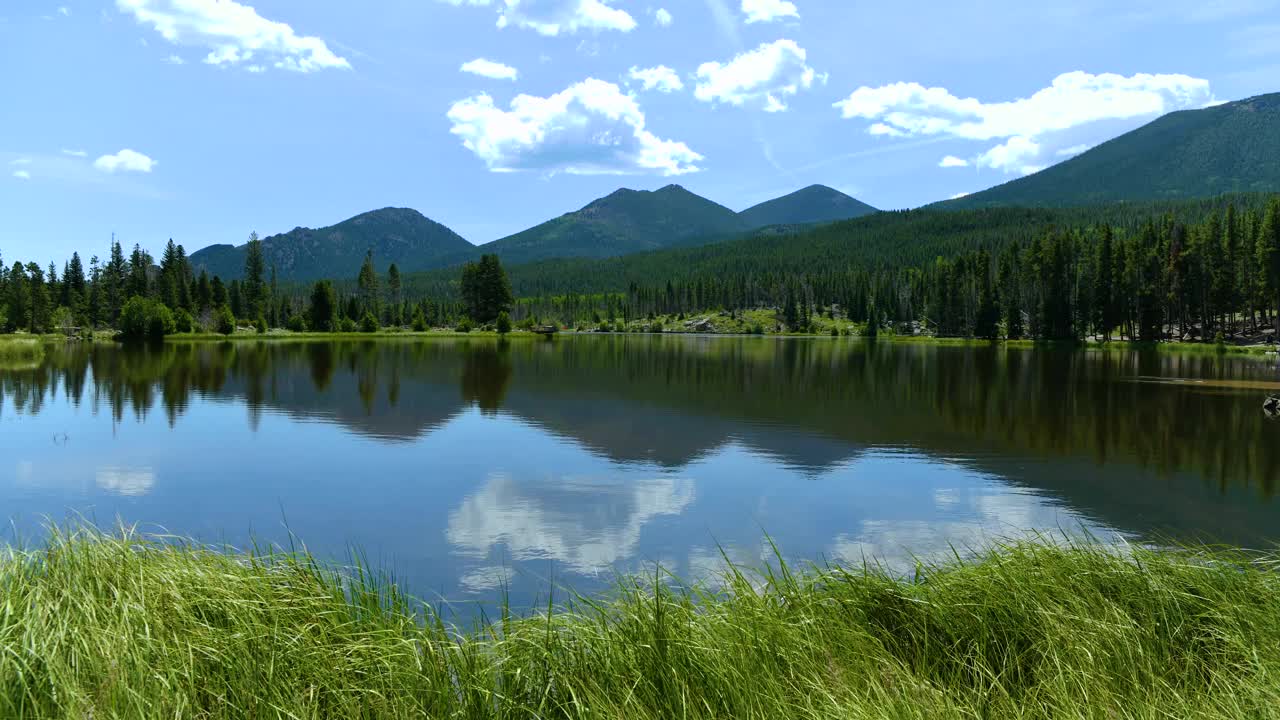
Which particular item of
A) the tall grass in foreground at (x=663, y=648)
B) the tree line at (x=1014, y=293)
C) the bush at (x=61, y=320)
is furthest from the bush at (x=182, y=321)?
the tall grass in foreground at (x=663, y=648)

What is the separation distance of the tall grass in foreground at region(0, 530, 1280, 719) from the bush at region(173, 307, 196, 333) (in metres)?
128

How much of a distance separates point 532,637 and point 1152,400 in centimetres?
4127

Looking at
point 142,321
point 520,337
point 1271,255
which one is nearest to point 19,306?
point 142,321

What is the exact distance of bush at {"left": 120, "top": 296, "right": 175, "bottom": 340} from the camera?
10550 centimetres

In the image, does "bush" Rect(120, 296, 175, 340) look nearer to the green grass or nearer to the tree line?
the tree line

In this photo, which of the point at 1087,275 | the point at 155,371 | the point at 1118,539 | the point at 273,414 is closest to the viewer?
the point at 1118,539

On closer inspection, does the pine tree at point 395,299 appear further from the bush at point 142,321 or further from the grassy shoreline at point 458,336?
the bush at point 142,321

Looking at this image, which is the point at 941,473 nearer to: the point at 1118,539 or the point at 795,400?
the point at 1118,539

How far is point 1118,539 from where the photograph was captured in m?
14.1

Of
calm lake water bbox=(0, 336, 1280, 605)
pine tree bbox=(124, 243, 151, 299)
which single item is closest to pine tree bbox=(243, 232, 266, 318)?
pine tree bbox=(124, 243, 151, 299)

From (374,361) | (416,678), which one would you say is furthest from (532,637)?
(374,361)

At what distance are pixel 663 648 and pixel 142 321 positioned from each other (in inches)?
4785

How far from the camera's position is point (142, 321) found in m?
106

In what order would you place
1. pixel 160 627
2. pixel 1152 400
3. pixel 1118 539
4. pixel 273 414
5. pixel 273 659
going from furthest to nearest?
1. pixel 1152 400
2. pixel 273 414
3. pixel 1118 539
4. pixel 160 627
5. pixel 273 659
